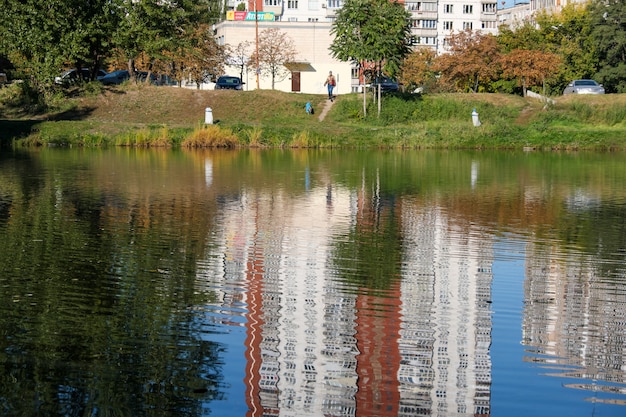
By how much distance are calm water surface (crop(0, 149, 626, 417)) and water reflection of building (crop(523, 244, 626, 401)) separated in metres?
0.05

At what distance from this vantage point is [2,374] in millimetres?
11312

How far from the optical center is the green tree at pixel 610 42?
316ft

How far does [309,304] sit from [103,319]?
3186 mm

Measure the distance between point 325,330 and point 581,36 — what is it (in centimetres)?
9603

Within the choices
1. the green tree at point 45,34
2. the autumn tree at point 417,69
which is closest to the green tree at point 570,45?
the autumn tree at point 417,69

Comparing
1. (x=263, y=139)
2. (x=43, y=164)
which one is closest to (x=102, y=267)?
(x=43, y=164)

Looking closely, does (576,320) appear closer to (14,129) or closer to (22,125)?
(14,129)

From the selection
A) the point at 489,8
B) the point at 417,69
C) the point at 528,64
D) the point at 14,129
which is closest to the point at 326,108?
the point at 528,64

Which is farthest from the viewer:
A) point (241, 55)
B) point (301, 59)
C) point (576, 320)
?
point (301, 59)

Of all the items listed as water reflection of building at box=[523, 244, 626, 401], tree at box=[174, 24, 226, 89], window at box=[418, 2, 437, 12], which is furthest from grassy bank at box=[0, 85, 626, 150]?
window at box=[418, 2, 437, 12]

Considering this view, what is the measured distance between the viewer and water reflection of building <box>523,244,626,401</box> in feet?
39.7

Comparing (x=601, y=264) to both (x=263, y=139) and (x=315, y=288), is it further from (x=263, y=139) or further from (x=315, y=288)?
(x=263, y=139)

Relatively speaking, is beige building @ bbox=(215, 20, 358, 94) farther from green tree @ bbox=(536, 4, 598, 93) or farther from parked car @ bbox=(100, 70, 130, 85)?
green tree @ bbox=(536, 4, 598, 93)

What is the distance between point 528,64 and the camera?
8075cm
